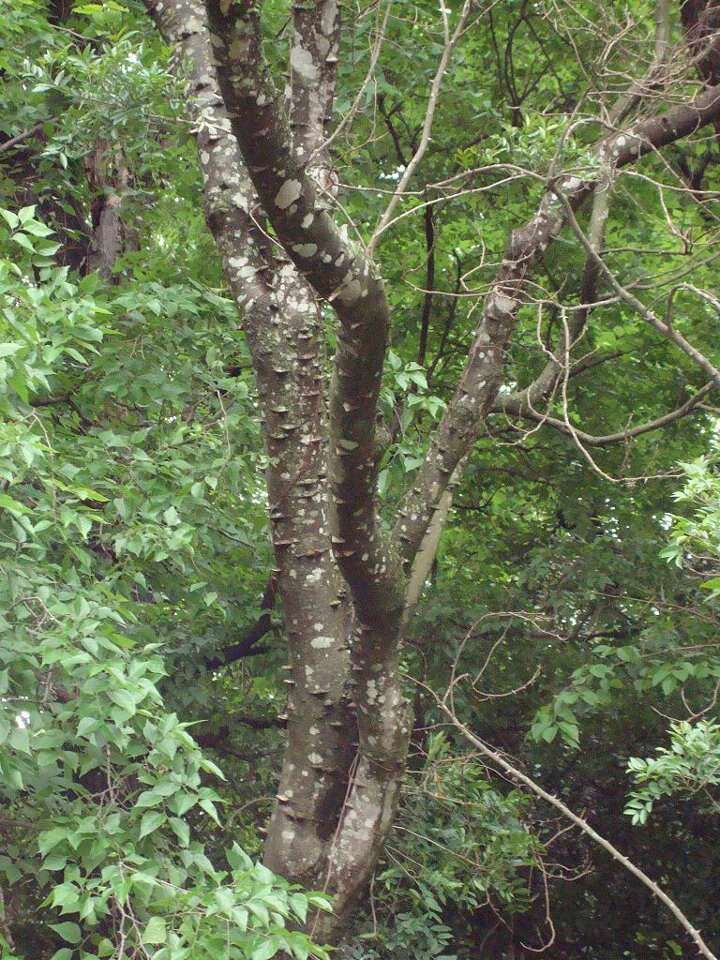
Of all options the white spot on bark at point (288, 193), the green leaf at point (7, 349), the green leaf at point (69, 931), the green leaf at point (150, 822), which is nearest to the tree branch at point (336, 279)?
the white spot on bark at point (288, 193)

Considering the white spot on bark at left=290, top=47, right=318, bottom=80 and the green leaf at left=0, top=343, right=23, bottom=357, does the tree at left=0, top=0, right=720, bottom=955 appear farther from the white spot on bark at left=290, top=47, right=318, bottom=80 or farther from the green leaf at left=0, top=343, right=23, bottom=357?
the green leaf at left=0, top=343, right=23, bottom=357

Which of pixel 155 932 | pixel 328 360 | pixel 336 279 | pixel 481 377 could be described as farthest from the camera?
pixel 328 360

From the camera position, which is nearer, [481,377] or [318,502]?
[318,502]

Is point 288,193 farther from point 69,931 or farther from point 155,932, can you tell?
point 69,931

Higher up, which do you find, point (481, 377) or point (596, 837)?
point (481, 377)

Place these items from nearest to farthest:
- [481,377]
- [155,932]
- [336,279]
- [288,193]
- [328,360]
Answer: [288,193] < [336,279] < [155,932] < [481,377] < [328,360]

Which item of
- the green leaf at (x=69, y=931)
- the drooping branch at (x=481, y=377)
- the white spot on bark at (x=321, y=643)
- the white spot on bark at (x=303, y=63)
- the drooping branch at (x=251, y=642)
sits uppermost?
the white spot on bark at (x=303, y=63)

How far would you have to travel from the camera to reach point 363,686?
347 cm

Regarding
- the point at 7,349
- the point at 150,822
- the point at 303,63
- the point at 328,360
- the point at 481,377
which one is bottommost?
the point at 150,822

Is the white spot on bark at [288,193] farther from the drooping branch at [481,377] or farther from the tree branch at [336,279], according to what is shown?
the drooping branch at [481,377]

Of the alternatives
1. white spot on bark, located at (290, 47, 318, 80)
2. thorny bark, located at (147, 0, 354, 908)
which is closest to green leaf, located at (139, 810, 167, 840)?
thorny bark, located at (147, 0, 354, 908)

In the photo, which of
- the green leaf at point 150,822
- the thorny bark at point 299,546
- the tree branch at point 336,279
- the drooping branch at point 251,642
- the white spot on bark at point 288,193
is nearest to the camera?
the tree branch at point 336,279

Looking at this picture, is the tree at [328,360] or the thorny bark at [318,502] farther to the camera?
the thorny bark at [318,502]

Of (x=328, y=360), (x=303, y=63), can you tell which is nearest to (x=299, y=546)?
(x=328, y=360)
